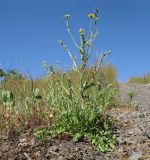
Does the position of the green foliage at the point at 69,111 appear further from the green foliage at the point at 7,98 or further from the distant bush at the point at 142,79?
the distant bush at the point at 142,79

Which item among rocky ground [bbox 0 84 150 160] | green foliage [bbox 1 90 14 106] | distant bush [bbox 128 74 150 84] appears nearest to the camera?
rocky ground [bbox 0 84 150 160]

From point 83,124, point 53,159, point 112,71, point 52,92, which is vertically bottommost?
point 53,159

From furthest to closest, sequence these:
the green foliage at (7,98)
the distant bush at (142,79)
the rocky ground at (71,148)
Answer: the distant bush at (142,79)
the green foliage at (7,98)
the rocky ground at (71,148)

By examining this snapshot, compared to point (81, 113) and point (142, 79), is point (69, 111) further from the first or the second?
point (142, 79)

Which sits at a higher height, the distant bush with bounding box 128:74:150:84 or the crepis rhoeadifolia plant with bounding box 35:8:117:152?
the distant bush with bounding box 128:74:150:84

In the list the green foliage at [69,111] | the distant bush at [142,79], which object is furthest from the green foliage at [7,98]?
the distant bush at [142,79]

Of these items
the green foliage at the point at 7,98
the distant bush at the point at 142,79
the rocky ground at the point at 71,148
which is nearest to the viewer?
the rocky ground at the point at 71,148

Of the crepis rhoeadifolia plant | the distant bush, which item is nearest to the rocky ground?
the crepis rhoeadifolia plant

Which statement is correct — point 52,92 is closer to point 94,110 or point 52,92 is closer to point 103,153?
point 94,110

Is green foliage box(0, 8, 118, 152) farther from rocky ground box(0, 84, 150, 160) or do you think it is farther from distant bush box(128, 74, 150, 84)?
distant bush box(128, 74, 150, 84)

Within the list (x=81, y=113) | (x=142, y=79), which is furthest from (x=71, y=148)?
(x=142, y=79)

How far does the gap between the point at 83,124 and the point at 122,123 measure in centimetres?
99

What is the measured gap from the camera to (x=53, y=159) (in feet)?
25.5

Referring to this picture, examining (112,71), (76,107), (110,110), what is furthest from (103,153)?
(112,71)
